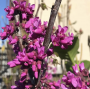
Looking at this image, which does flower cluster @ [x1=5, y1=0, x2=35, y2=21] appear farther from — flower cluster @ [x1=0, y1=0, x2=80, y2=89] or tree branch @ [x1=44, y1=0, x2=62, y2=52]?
tree branch @ [x1=44, y1=0, x2=62, y2=52]

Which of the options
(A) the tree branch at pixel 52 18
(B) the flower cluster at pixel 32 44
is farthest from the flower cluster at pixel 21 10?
(A) the tree branch at pixel 52 18

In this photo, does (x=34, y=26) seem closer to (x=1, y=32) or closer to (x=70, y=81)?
(x=1, y=32)

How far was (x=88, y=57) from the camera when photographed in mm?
5355

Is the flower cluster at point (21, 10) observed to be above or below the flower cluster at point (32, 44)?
above

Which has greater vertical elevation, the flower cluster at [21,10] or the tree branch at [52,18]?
the flower cluster at [21,10]

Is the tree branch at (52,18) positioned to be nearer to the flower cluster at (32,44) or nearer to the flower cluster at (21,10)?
the flower cluster at (32,44)

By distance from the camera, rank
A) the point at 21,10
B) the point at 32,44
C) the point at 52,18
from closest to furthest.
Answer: the point at 52,18, the point at 32,44, the point at 21,10

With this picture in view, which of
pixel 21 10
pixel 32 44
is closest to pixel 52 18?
pixel 32 44

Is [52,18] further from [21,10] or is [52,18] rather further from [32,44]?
[21,10]

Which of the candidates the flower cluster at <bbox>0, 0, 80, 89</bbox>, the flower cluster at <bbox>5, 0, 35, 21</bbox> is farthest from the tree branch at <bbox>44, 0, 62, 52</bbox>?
the flower cluster at <bbox>5, 0, 35, 21</bbox>

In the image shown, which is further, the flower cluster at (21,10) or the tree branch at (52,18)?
the flower cluster at (21,10)

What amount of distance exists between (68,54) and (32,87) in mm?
648

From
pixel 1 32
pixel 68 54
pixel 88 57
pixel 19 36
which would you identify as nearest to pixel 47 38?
pixel 19 36

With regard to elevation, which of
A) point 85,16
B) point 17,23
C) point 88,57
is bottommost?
point 88,57
